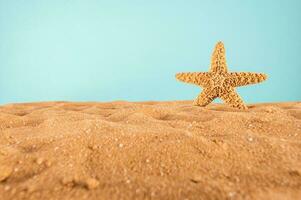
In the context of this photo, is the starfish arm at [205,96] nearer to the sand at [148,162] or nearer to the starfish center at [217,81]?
the starfish center at [217,81]

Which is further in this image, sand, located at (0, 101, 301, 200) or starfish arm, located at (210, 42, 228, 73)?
starfish arm, located at (210, 42, 228, 73)

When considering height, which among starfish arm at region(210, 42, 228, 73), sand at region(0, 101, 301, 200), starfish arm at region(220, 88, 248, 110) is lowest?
sand at region(0, 101, 301, 200)

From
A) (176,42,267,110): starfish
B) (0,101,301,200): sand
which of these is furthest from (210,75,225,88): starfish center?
(0,101,301,200): sand

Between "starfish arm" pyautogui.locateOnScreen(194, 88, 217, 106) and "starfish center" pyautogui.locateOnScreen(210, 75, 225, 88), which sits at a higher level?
"starfish center" pyautogui.locateOnScreen(210, 75, 225, 88)

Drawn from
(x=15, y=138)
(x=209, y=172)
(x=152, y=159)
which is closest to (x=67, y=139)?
(x=15, y=138)

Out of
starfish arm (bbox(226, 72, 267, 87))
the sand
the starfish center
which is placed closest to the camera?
the sand

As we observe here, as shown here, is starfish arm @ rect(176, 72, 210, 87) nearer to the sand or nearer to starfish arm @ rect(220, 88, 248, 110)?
starfish arm @ rect(220, 88, 248, 110)

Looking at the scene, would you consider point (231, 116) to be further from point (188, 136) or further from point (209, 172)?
point (209, 172)
